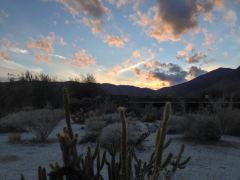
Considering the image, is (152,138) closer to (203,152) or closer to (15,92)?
(203,152)

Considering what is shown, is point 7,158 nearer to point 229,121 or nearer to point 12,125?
point 12,125

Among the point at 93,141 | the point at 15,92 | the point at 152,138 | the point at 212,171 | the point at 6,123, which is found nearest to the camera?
the point at 212,171

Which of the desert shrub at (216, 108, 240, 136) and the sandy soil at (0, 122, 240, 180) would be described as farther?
the desert shrub at (216, 108, 240, 136)

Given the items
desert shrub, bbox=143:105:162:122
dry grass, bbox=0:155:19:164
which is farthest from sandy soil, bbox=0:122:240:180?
desert shrub, bbox=143:105:162:122

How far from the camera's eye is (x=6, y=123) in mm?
16125

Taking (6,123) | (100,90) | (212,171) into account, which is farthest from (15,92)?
(212,171)

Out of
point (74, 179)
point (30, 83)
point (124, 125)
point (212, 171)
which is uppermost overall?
point (30, 83)

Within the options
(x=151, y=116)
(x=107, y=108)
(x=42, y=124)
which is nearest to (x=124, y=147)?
(x=42, y=124)

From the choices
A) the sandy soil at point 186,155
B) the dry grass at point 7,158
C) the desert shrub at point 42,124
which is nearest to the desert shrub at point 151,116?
the sandy soil at point 186,155

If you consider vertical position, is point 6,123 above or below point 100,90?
below

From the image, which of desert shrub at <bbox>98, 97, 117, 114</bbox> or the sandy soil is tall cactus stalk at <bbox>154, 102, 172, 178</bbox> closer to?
the sandy soil

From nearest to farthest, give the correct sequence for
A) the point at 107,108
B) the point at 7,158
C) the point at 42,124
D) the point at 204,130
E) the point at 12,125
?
the point at 7,158 < the point at 204,130 < the point at 42,124 < the point at 12,125 < the point at 107,108

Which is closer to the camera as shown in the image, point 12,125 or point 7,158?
point 7,158

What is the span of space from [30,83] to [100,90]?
7.12 metres
